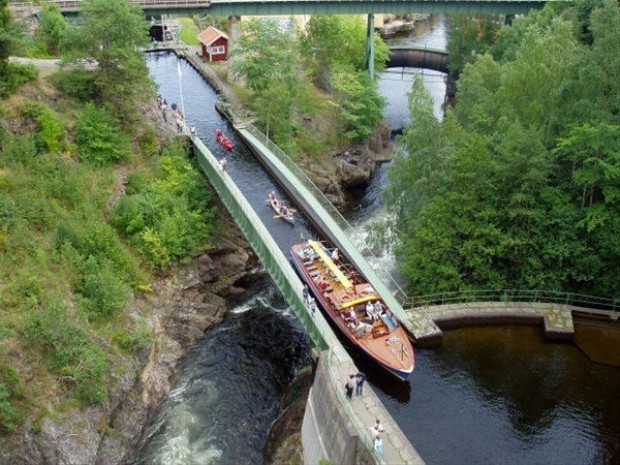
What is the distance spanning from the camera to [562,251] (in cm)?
3438

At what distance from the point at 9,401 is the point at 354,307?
17.9 metres

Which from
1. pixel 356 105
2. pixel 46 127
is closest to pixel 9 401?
pixel 46 127

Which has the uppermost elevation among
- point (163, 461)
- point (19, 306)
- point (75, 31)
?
point (75, 31)

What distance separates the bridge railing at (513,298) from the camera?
3475cm

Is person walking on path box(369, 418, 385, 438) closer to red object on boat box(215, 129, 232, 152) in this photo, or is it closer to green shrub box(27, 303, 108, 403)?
green shrub box(27, 303, 108, 403)

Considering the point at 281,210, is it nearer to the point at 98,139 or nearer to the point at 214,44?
the point at 98,139

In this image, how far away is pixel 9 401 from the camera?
27.6m

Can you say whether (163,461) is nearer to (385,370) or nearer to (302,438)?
(302,438)

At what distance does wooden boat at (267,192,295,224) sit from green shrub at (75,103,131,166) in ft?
38.7

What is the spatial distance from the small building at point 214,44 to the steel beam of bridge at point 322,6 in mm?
5542

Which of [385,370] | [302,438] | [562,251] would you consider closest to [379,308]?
[385,370]

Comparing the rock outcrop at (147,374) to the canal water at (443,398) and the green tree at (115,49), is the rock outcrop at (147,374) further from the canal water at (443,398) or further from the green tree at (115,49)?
the green tree at (115,49)

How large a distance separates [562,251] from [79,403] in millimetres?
27773

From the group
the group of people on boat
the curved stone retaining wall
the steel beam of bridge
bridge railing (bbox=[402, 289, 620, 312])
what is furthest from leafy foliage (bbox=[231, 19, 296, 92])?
the curved stone retaining wall
